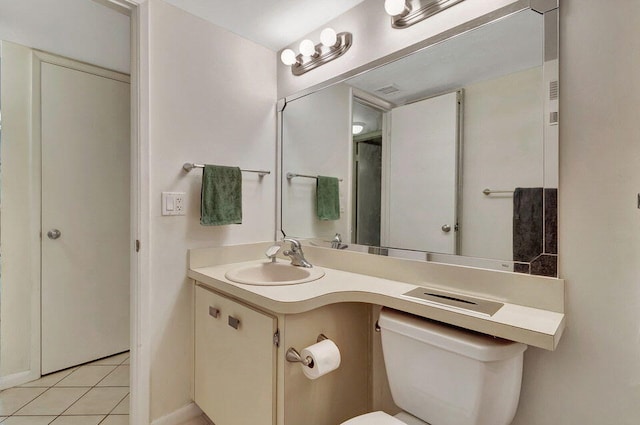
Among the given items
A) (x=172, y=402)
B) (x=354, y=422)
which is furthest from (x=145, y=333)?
(x=354, y=422)

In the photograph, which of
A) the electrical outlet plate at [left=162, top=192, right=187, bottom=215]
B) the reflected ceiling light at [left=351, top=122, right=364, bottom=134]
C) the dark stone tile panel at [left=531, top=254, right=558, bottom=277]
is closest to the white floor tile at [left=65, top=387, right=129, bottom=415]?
the electrical outlet plate at [left=162, top=192, right=187, bottom=215]

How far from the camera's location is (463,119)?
1207 millimetres

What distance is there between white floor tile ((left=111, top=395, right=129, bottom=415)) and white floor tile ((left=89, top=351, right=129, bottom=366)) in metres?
0.54

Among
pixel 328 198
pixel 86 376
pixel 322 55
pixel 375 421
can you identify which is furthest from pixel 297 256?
pixel 86 376

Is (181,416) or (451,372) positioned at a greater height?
(451,372)

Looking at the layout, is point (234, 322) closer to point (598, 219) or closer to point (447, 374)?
point (447, 374)

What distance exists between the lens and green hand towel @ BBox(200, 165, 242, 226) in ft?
5.23

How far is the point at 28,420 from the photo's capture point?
1576 millimetres

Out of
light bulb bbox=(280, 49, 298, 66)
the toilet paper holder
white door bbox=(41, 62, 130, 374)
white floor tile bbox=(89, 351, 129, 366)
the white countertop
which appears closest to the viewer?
the white countertop

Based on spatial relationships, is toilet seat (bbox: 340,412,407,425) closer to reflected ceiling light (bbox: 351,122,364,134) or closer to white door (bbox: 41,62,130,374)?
reflected ceiling light (bbox: 351,122,364,134)

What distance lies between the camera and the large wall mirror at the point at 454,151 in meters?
1.02

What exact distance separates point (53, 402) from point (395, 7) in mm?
2727

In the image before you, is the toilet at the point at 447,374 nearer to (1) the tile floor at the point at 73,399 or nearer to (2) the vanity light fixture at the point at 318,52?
(2) the vanity light fixture at the point at 318,52

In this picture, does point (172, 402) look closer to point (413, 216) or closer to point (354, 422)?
point (354, 422)
